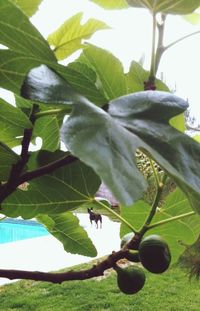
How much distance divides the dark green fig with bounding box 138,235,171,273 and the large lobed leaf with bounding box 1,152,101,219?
0.24 feet

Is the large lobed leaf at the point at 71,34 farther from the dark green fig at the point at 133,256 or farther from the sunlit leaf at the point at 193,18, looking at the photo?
the dark green fig at the point at 133,256

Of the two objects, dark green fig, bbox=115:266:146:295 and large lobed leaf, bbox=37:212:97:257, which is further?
large lobed leaf, bbox=37:212:97:257

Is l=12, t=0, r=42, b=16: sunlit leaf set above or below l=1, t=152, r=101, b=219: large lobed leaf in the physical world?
above

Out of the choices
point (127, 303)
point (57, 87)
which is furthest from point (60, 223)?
point (127, 303)

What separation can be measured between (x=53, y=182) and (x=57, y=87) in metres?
0.20

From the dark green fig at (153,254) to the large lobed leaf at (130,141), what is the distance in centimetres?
15

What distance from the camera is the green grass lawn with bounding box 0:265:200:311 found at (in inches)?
149

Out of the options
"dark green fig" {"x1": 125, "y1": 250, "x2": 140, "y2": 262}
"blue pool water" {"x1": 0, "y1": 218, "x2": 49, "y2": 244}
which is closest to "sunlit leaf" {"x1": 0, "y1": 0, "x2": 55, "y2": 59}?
"dark green fig" {"x1": 125, "y1": 250, "x2": 140, "y2": 262}

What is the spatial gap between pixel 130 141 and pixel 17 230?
736 cm

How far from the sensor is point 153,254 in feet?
1.39

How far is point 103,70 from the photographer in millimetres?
421

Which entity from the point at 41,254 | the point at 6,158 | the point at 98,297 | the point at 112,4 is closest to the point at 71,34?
the point at 112,4

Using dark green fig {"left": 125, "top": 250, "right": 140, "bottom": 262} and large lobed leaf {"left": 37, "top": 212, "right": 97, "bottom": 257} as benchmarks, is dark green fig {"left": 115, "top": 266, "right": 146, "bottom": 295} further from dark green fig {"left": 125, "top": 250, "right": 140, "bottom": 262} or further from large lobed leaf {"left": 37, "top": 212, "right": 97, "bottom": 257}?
large lobed leaf {"left": 37, "top": 212, "right": 97, "bottom": 257}

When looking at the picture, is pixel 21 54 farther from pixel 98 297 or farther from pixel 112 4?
pixel 98 297
